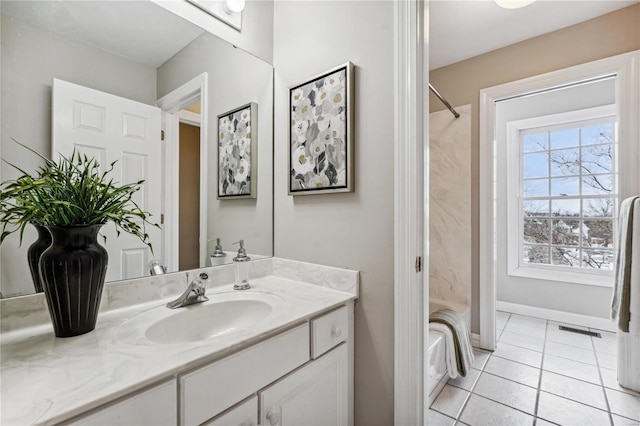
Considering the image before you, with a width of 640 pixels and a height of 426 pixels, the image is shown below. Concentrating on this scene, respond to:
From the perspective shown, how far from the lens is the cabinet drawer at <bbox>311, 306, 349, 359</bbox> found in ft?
3.36

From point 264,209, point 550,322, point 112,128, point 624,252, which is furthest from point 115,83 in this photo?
point 550,322

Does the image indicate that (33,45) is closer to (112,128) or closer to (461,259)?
(112,128)

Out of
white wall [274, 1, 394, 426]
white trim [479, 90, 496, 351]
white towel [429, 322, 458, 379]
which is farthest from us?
white trim [479, 90, 496, 351]

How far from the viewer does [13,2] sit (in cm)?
85

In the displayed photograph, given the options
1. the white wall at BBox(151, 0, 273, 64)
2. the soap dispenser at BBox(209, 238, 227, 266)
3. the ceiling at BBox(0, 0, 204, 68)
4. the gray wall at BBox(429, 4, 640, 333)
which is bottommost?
the soap dispenser at BBox(209, 238, 227, 266)

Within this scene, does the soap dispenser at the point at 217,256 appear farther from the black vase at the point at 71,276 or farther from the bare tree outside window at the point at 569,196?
the bare tree outside window at the point at 569,196

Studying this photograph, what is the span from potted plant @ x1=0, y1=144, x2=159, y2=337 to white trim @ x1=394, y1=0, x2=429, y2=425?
38.5 inches

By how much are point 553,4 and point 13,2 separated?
9.04 ft

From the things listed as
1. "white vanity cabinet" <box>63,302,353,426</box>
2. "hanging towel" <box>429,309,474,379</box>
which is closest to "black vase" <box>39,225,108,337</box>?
"white vanity cabinet" <box>63,302,353,426</box>

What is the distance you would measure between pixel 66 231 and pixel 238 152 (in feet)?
2.78

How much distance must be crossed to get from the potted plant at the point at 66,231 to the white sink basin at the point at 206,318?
146mm

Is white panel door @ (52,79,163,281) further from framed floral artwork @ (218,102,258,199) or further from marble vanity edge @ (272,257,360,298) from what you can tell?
marble vanity edge @ (272,257,360,298)

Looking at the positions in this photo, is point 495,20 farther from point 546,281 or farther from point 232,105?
point 546,281

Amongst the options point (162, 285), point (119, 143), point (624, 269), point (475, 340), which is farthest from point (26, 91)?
point (475, 340)
